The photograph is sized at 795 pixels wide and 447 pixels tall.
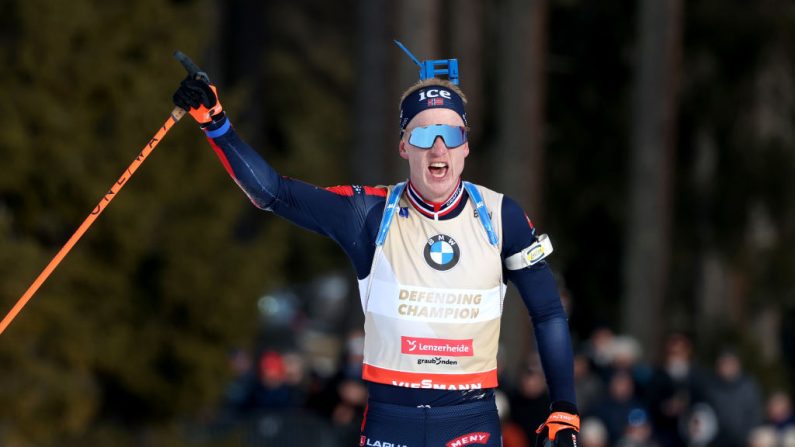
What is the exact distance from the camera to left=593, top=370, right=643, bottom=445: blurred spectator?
15773 millimetres

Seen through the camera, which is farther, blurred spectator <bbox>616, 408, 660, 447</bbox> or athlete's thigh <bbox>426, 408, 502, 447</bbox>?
blurred spectator <bbox>616, 408, 660, 447</bbox>

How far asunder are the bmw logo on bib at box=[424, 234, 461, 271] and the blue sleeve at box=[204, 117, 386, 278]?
248mm

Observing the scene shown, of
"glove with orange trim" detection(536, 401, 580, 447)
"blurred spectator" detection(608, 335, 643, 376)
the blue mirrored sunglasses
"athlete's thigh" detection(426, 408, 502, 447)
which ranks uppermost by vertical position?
"blurred spectator" detection(608, 335, 643, 376)

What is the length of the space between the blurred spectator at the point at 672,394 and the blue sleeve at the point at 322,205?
953 cm

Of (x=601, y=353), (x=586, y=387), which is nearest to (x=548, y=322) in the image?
→ (x=586, y=387)

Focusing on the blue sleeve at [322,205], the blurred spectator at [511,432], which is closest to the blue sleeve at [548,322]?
the blue sleeve at [322,205]

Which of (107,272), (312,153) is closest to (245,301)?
(107,272)

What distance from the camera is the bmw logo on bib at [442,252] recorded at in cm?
730

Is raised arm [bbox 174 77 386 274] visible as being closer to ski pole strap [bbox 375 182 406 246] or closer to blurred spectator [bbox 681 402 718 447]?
ski pole strap [bbox 375 182 406 246]

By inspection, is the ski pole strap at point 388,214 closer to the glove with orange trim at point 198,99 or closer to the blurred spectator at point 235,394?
the glove with orange trim at point 198,99

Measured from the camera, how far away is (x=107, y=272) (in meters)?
16.0

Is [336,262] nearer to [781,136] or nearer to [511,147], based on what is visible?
[781,136]

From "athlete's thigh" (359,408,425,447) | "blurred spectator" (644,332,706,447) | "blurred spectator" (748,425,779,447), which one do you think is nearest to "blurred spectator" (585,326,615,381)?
"blurred spectator" (644,332,706,447)

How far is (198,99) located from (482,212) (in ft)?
4.00
